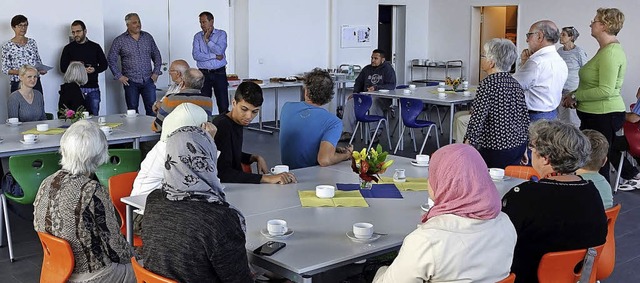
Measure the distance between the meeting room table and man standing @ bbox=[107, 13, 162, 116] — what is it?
582 cm

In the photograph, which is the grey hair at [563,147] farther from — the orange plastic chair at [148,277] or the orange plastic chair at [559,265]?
the orange plastic chair at [148,277]

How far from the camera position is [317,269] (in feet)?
8.70

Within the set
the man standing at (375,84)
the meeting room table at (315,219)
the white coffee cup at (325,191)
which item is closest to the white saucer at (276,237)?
the meeting room table at (315,219)

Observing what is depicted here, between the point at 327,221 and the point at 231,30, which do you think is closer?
the point at 327,221

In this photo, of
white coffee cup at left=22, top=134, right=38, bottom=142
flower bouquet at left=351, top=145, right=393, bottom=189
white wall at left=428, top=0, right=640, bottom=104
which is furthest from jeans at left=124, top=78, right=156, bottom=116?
white wall at left=428, top=0, right=640, bottom=104

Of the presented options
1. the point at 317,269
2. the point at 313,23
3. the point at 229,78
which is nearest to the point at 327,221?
the point at 317,269

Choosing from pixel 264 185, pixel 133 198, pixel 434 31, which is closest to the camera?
pixel 133 198

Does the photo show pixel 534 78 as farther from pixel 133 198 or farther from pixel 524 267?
pixel 133 198

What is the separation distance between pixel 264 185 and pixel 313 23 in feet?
28.2

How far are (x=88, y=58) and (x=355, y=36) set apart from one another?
5349mm

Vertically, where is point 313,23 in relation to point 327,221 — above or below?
above

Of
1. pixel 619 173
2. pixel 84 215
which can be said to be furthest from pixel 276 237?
pixel 619 173

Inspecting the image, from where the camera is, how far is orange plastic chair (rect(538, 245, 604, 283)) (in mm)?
2869

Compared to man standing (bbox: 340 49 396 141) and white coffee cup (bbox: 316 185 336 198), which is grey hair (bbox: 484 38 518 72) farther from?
man standing (bbox: 340 49 396 141)
